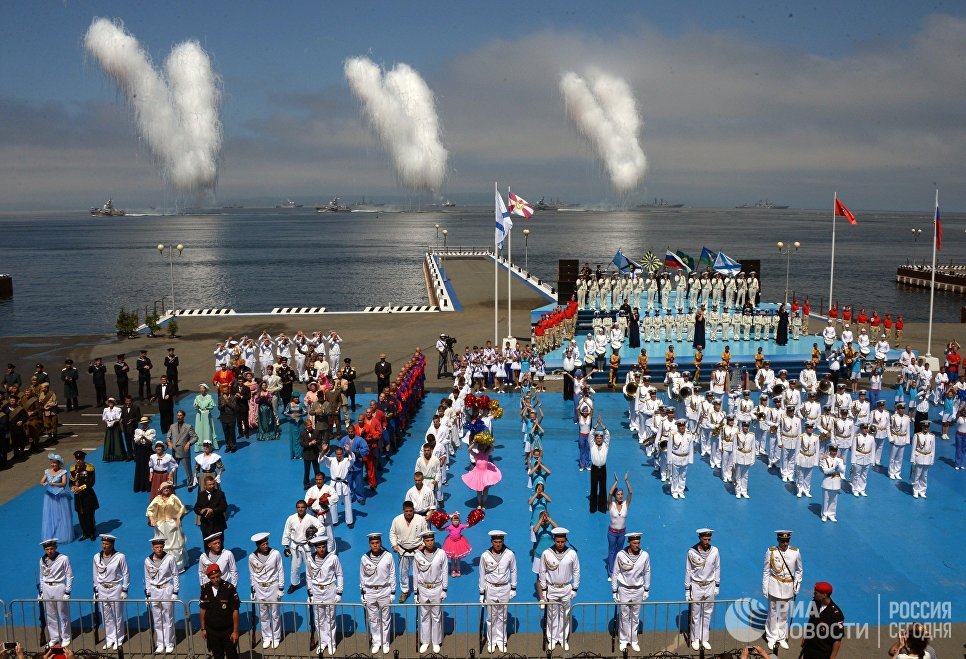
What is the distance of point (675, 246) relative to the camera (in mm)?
163625

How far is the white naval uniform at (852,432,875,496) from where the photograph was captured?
14586 millimetres

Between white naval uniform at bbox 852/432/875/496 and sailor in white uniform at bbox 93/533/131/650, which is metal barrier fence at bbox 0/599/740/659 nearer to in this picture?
sailor in white uniform at bbox 93/533/131/650

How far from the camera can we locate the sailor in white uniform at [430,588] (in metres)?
9.33

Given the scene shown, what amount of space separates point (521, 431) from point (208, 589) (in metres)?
12.3

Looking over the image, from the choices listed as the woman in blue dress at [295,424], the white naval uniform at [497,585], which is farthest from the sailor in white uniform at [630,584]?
the woman in blue dress at [295,424]

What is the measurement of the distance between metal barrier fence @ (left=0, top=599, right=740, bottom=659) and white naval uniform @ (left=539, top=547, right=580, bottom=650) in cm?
12

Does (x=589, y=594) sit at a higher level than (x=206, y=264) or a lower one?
lower

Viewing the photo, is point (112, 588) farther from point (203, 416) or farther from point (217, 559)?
point (203, 416)

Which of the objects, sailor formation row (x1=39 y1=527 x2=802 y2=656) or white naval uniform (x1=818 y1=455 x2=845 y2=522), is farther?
white naval uniform (x1=818 y1=455 x2=845 y2=522)

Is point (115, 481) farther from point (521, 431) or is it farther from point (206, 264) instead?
point (206, 264)

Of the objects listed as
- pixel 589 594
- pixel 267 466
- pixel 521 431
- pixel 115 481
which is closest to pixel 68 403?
pixel 115 481

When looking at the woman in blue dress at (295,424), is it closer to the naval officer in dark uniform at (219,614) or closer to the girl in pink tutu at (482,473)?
the girl in pink tutu at (482,473)

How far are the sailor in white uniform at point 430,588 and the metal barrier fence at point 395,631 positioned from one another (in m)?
0.09

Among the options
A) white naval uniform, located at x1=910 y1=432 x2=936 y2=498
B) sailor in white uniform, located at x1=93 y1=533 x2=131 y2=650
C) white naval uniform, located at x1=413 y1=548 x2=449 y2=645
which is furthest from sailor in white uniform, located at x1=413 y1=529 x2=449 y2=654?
white naval uniform, located at x1=910 y1=432 x2=936 y2=498
